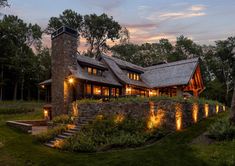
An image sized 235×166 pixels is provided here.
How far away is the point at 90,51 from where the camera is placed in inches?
1907

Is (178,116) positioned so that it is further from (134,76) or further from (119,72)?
(134,76)

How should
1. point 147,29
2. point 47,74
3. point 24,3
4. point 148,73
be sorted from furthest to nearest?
point 47,74, point 148,73, point 147,29, point 24,3

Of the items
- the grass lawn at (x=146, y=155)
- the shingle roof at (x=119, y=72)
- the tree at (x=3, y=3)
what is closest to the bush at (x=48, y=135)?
the grass lawn at (x=146, y=155)

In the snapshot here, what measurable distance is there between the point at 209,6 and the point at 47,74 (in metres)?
37.2

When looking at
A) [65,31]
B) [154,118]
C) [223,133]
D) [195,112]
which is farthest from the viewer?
[65,31]

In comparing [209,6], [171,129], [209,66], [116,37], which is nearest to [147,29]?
[209,6]

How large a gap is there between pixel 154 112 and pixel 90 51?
35.7 metres

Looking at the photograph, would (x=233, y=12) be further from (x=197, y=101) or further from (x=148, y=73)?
(x=148, y=73)

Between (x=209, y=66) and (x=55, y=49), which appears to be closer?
(x=55, y=49)

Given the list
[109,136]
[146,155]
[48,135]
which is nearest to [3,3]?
[48,135]

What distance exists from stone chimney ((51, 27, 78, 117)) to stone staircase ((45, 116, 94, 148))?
184 inches

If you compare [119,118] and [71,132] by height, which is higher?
[119,118]

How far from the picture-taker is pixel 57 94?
875 inches

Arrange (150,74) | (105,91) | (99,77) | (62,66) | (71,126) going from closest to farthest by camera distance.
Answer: (71,126), (62,66), (99,77), (105,91), (150,74)
